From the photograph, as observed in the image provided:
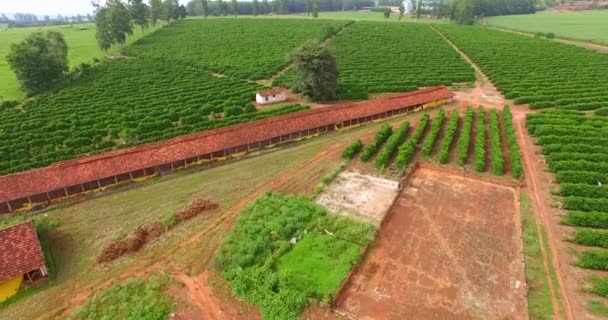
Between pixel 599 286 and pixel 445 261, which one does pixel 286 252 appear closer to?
pixel 445 261

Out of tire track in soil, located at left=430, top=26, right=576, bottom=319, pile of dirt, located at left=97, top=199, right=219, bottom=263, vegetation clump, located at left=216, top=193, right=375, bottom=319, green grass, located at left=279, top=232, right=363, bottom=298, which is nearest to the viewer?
A: tire track in soil, located at left=430, top=26, right=576, bottom=319

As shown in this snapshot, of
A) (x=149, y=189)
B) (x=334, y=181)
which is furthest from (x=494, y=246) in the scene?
(x=149, y=189)

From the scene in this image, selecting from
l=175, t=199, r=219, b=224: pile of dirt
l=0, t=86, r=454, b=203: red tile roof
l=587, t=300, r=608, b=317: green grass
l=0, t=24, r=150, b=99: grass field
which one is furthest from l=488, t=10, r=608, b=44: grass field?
l=0, t=24, r=150, b=99: grass field

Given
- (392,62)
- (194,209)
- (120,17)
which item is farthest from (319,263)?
(120,17)

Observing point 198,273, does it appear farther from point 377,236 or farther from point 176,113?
point 176,113

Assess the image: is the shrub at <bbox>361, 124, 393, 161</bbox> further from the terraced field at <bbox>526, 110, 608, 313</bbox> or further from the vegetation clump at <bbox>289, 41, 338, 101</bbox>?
the terraced field at <bbox>526, 110, 608, 313</bbox>
